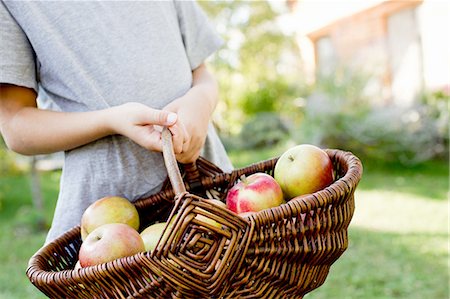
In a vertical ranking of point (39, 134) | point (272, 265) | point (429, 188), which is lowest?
point (429, 188)

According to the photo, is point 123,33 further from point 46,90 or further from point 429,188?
point 429,188

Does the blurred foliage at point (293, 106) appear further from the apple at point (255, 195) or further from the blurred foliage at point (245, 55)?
the apple at point (255, 195)

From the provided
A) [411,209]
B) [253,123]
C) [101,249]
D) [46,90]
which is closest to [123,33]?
[46,90]

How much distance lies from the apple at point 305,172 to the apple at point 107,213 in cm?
34

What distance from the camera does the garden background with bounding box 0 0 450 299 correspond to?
12.5 ft

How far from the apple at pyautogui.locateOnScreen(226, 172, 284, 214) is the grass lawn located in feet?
7.51

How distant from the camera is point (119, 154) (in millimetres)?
1342

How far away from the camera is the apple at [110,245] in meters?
1.03

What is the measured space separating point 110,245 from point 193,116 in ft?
1.23

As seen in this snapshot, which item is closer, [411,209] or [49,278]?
[49,278]

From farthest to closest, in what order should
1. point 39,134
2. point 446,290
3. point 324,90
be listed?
1. point 324,90
2. point 446,290
3. point 39,134

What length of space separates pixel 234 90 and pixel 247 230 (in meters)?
13.2

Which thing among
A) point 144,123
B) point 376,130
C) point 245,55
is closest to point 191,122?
point 144,123

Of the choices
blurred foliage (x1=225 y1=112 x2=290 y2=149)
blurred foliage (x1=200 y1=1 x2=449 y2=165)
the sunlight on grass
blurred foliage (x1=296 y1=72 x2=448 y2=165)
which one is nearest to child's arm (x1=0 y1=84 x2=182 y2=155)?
the sunlight on grass
